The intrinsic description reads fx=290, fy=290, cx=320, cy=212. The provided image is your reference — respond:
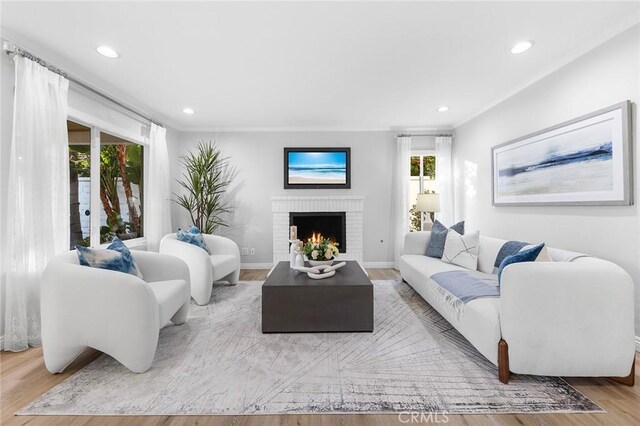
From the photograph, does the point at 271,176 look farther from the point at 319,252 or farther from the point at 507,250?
the point at 507,250

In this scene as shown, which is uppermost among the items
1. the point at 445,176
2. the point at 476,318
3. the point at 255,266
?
the point at 445,176

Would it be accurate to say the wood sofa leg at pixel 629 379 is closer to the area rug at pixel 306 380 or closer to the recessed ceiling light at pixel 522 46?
the area rug at pixel 306 380

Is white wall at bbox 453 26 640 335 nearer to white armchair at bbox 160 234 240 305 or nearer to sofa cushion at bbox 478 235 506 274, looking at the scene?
sofa cushion at bbox 478 235 506 274

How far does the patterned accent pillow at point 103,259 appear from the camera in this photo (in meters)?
2.11

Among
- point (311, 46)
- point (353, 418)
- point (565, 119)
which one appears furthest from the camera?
point (565, 119)

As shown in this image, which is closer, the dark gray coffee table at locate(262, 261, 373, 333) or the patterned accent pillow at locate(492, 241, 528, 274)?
the dark gray coffee table at locate(262, 261, 373, 333)

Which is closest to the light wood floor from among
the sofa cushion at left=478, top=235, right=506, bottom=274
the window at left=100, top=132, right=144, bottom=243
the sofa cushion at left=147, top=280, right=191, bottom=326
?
the sofa cushion at left=147, top=280, right=191, bottom=326

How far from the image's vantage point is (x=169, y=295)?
2.28 meters

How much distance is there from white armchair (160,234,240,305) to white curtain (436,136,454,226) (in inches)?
140

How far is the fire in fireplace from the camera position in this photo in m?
5.15

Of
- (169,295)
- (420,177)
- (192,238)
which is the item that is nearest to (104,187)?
(192,238)

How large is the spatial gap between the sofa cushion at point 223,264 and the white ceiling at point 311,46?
2080 millimetres

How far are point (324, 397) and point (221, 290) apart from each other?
2.51 m

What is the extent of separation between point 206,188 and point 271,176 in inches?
44.0
